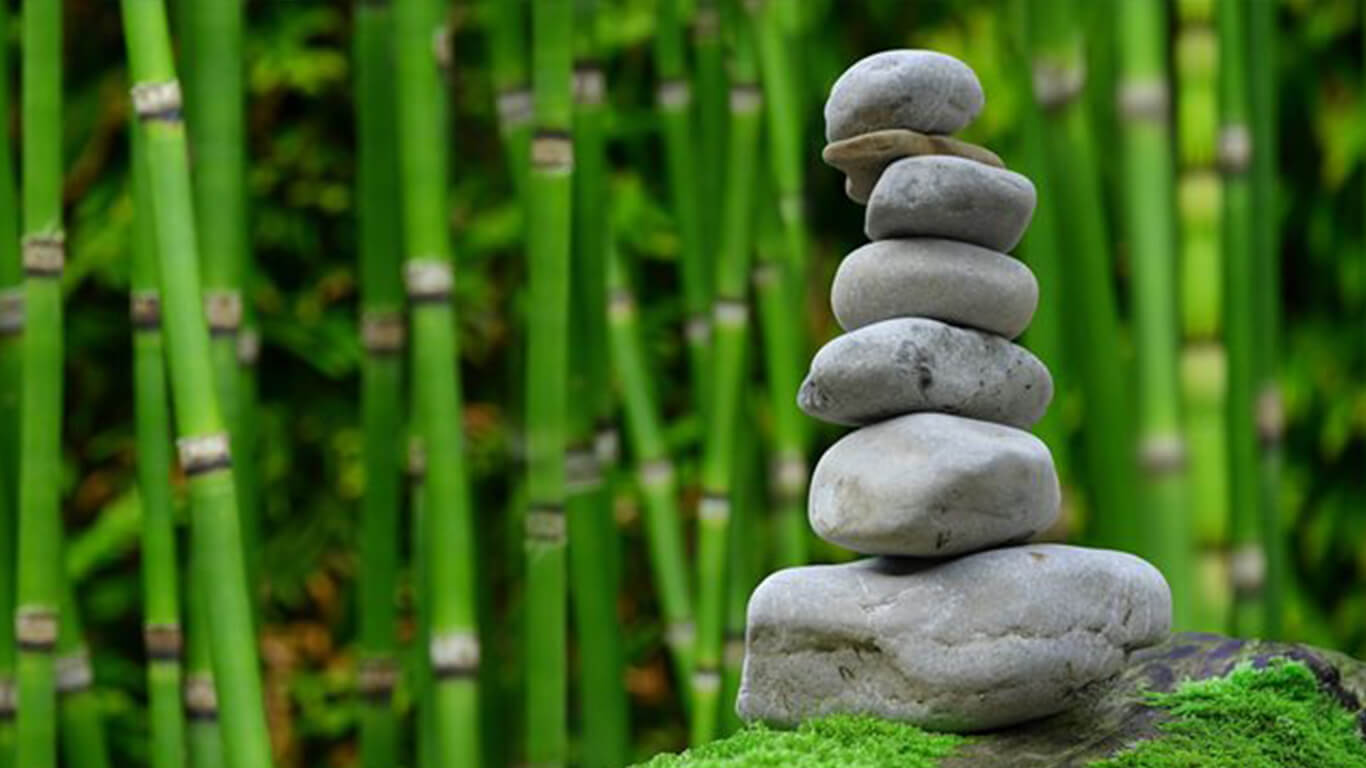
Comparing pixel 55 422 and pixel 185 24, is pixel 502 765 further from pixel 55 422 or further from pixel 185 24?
pixel 185 24

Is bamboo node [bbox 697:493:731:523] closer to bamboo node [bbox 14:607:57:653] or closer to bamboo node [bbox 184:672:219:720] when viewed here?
bamboo node [bbox 184:672:219:720]

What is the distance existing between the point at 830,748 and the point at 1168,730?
0.71ft

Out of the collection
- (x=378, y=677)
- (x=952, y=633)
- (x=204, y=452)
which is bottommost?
(x=378, y=677)

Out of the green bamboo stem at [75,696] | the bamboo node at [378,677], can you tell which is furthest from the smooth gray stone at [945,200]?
the green bamboo stem at [75,696]

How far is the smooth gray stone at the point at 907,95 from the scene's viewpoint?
1.05 metres

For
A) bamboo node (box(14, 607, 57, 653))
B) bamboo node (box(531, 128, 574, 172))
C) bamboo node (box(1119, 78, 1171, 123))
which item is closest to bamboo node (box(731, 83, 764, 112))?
bamboo node (box(531, 128, 574, 172))

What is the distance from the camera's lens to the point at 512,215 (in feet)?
6.98

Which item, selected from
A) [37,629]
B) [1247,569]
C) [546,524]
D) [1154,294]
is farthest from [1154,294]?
[37,629]

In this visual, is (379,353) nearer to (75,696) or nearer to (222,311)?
(222,311)

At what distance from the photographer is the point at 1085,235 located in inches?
53.5

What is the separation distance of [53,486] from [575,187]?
0.46 metres

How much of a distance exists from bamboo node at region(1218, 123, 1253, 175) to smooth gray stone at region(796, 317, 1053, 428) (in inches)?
17.6

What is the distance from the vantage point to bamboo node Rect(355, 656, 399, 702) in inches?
56.1

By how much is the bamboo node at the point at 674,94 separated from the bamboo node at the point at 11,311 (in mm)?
560
